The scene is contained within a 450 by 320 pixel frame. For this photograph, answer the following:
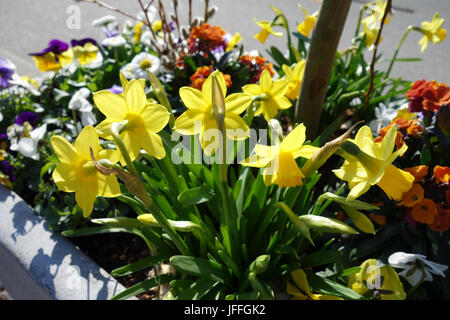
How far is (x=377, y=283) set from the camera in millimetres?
1156

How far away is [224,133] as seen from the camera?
0.83 metres

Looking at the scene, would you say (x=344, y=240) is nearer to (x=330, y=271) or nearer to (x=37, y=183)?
(x=330, y=271)

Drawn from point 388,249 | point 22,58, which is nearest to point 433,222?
point 388,249

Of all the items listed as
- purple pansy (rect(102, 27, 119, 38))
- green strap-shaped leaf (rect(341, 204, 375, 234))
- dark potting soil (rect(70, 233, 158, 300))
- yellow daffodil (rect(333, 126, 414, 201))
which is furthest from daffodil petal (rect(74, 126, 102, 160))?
purple pansy (rect(102, 27, 119, 38))

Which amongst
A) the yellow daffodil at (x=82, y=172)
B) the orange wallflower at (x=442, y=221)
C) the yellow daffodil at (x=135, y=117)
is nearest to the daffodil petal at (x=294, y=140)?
the yellow daffodil at (x=135, y=117)

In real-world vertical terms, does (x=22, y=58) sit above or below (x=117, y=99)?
below

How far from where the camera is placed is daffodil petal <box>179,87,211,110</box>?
874 millimetres

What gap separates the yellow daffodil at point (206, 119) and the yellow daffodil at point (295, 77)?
766 millimetres

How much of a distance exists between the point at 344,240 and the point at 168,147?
70cm

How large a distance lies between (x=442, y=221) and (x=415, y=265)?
0.23m

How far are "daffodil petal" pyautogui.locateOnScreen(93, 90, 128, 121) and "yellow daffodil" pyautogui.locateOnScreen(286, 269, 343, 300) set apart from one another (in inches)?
26.0

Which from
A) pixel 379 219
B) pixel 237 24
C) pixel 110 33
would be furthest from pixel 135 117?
pixel 237 24

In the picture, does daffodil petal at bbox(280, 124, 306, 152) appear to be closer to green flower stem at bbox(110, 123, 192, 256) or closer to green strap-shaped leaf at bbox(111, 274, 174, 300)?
green flower stem at bbox(110, 123, 192, 256)

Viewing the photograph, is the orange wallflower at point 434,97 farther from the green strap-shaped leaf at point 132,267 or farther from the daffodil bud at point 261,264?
the green strap-shaped leaf at point 132,267
